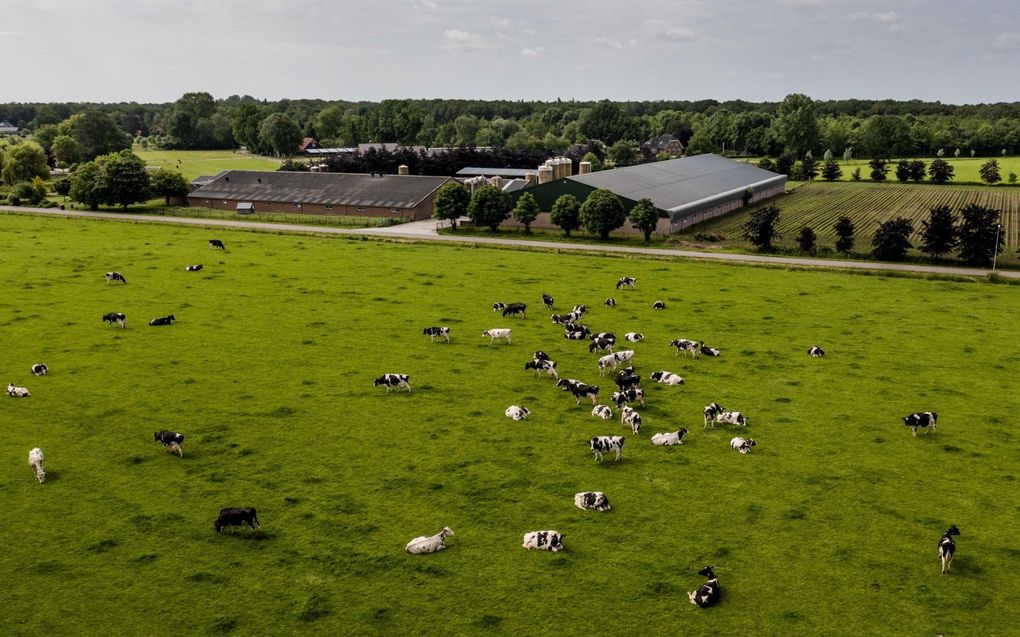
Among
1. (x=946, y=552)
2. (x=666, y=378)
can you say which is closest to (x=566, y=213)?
(x=666, y=378)

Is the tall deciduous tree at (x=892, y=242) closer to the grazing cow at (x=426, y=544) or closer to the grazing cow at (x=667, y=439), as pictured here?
the grazing cow at (x=667, y=439)

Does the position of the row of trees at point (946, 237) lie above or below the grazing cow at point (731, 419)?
above

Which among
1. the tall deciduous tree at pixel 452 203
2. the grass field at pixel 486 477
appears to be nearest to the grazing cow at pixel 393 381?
the grass field at pixel 486 477

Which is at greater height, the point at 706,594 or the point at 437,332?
the point at 437,332

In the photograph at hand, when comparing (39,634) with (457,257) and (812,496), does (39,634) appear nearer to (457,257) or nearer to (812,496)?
(812,496)

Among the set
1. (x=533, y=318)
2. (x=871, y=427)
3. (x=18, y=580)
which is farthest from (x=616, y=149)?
(x=18, y=580)

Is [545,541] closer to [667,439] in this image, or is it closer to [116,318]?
[667,439]
